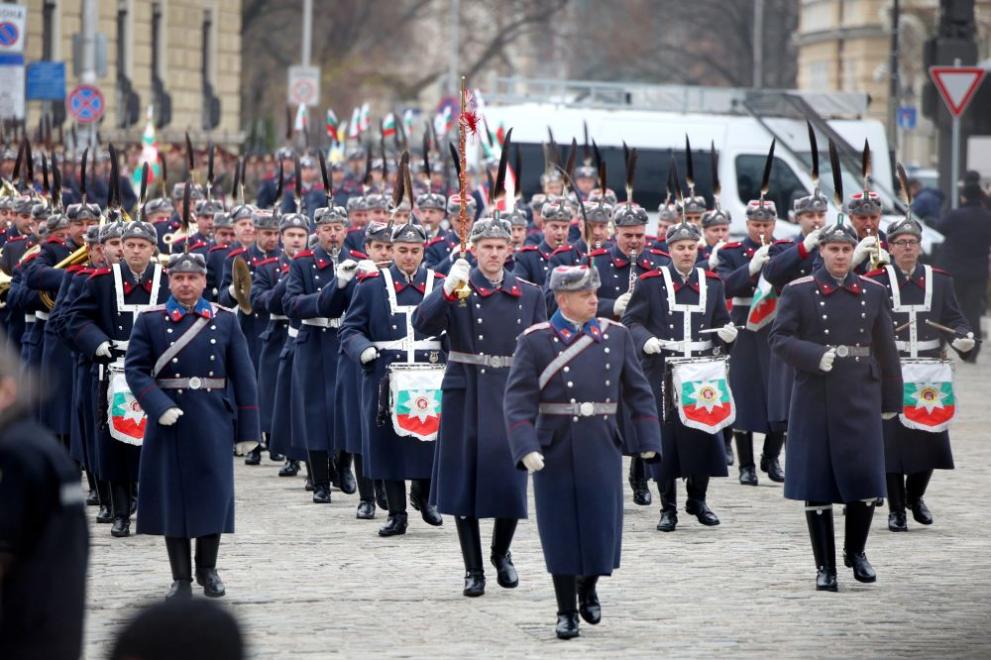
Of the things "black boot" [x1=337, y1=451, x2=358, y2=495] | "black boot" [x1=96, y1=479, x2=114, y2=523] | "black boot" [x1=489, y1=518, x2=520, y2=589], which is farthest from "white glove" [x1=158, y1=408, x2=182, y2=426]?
"black boot" [x1=337, y1=451, x2=358, y2=495]

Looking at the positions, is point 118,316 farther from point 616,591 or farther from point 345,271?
point 616,591

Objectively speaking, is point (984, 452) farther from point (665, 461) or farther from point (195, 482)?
point (195, 482)

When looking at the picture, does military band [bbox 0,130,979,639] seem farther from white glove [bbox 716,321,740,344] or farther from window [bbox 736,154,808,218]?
window [bbox 736,154,808,218]

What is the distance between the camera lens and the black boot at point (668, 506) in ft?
41.8

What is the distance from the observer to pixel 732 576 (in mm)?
11039

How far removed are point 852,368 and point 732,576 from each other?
45.9 inches

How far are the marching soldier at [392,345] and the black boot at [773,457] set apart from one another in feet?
11.2

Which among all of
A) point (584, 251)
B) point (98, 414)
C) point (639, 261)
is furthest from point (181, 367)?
point (584, 251)

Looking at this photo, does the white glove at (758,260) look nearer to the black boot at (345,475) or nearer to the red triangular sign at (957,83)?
the black boot at (345,475)

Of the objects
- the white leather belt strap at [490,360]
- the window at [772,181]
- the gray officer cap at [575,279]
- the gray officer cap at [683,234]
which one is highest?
the window at [772,181]

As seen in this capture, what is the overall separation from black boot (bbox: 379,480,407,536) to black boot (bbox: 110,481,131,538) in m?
1.39

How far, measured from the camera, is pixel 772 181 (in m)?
27.3

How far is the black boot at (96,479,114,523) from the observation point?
43.2 ft

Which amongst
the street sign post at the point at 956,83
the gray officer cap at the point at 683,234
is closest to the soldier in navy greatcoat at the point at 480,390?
the gray officer cap at the point at 683,234
